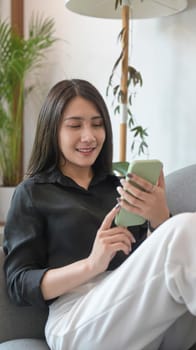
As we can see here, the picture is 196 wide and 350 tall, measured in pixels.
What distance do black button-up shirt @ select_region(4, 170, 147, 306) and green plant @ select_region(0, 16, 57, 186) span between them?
4.31 feet

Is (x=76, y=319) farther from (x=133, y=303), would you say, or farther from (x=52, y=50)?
(x=52, y=50)

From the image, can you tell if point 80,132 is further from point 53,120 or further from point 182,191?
point 182,191

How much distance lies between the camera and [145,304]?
0.91 meters

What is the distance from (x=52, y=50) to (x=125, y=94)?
875mm

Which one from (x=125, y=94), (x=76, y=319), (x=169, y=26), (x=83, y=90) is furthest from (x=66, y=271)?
(x=169, y=26)

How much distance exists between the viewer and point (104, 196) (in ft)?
4.29

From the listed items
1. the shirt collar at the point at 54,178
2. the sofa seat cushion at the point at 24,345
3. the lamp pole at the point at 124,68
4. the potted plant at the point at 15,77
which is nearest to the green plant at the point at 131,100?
the lamp pole at the point at 124,68

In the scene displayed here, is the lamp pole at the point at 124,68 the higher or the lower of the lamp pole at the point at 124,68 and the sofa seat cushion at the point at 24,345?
the higher

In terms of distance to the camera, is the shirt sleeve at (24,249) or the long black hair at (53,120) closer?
the shirt sleeve at (24,249)

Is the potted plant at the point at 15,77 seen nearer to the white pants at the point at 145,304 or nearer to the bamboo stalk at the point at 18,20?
the bamboo stalk at the point at 18,20

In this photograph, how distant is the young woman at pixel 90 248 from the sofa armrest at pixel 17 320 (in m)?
0.04

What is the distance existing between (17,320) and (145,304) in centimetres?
40

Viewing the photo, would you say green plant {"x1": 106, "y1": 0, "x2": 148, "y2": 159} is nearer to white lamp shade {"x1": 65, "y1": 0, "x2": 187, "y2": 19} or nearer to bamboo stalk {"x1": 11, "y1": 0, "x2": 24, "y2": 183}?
white lamp shade {"x1": 65, "y1": 0, "x2": 187, "y2": 19}

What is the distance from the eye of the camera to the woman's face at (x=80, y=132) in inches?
48.3
